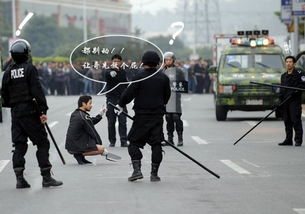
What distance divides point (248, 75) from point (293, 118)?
26.6 feet

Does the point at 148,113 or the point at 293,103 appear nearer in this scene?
the point at 148,113

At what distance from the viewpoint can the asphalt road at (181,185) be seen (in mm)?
10883

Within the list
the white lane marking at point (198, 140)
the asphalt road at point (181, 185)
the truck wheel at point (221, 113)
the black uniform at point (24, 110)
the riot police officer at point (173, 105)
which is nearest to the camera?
the asphalt road at point (181, 185)

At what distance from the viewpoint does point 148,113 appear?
13281mm

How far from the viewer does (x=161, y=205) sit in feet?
36.2

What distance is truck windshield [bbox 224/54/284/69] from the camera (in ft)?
92.3

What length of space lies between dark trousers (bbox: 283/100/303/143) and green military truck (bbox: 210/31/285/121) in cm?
718

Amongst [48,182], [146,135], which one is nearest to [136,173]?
[146,135]

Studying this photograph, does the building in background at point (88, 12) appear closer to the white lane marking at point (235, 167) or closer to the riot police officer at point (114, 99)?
the riot police officer at point (114, 99)

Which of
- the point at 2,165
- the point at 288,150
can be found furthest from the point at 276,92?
the point at 2,165

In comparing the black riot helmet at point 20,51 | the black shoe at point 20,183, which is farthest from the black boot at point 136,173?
the black riot helmet at point 20,51

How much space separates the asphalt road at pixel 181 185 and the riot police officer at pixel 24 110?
0.93 feet

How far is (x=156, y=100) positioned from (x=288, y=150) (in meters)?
5.43

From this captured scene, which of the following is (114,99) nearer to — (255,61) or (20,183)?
(20,183)
